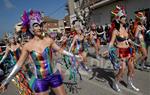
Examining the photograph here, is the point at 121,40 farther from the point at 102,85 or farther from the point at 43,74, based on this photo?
the point at 43,74

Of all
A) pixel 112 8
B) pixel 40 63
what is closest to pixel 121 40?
pixel 40 63

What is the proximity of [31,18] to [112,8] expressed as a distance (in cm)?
2098

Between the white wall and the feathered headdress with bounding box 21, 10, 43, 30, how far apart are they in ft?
51.6

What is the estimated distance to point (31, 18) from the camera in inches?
160

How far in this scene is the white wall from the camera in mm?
19556

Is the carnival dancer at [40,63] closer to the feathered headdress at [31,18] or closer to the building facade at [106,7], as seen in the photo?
the feathered headdress at [31,18]

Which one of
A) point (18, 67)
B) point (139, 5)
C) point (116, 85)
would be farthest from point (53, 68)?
point (139, 5)

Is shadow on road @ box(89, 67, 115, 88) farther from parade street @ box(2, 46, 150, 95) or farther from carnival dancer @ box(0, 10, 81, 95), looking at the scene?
carnival dancer @ box(0, 10, 81, 95)

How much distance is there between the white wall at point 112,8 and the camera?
19556 millimetres

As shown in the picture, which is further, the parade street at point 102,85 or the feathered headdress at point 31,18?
the parade street at point 102,85

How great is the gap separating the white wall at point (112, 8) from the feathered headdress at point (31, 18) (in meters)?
15.7

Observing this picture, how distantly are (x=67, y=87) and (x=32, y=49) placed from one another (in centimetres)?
347

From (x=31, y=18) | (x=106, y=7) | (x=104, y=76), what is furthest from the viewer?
(x=106, y=7)

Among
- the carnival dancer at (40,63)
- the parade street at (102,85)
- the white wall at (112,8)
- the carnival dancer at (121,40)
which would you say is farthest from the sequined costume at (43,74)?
the white wall at (112,8)
